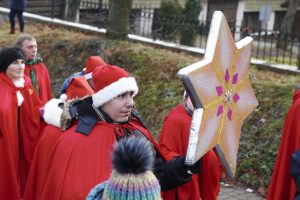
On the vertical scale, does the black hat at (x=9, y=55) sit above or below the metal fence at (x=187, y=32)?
below

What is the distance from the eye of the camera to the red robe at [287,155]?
173 inches

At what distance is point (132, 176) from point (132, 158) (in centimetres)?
→ 9

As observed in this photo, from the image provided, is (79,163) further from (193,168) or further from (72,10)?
(72,10)

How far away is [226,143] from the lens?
317cm

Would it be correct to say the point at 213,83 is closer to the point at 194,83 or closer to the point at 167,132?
the point at 194,83

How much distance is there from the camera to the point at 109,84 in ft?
12.2

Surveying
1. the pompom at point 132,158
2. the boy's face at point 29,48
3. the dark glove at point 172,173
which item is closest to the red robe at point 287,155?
the dark glove at point 172,173

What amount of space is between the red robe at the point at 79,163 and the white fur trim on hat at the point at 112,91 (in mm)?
151

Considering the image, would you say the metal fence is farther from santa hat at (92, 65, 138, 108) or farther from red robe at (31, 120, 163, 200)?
red robe at (31, 120, 163, 200)

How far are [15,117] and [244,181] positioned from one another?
338 cm

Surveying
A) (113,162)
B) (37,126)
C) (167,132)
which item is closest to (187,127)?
(167,132)

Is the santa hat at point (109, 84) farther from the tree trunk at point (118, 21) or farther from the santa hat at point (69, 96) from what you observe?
the tree trunk at point (118, 21)

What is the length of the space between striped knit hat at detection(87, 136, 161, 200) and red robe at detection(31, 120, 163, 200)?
2.49 feet

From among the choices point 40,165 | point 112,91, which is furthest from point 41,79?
point 112,91
